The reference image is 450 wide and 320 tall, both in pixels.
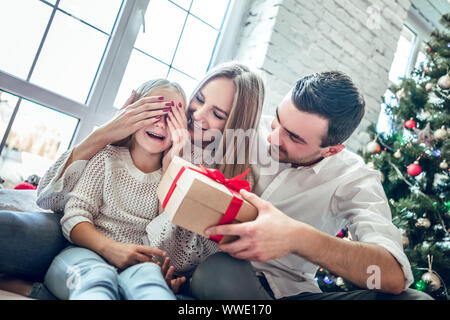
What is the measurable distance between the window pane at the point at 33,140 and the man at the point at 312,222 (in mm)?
1172

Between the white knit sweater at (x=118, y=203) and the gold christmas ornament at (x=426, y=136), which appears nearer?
the white knit sweater at (x=118, y=203)

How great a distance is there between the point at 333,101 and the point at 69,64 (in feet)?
4.77

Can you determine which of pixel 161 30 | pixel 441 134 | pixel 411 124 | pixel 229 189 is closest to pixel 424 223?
pixel 441 134

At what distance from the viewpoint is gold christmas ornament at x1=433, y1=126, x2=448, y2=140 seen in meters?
1.77

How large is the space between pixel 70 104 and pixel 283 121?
1.24 m

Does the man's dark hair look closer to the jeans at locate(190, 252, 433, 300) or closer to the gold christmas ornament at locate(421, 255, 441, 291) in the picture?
the jeans at locate(190, 252, 433, 300)

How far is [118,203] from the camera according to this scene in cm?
102

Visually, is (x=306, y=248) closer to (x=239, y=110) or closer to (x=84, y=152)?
(x=239, y=110)

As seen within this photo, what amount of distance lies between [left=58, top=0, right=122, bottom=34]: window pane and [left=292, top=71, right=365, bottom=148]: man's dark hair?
1.32m

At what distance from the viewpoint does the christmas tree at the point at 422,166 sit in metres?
1.68

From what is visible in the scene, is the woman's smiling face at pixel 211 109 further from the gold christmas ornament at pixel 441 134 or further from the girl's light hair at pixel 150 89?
the gold christmas ornament at pixel 441 134

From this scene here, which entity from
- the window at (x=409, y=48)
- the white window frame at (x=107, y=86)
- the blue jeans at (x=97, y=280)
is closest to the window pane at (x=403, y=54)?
the window at (x=409, y=48)
